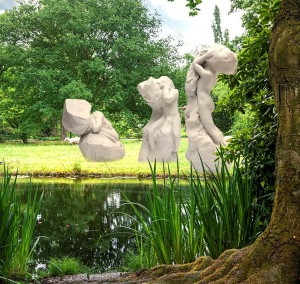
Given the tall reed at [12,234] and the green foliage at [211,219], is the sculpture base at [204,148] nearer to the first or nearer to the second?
the green foliage at [211,219]

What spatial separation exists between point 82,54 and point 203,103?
14.5m

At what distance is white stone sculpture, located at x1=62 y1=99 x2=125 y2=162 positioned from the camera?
11.7 m

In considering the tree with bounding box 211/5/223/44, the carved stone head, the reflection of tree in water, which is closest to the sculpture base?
the carved stone head

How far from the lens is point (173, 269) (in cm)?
237

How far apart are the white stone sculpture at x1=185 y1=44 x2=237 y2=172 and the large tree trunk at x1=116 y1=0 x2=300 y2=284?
25.8 feet

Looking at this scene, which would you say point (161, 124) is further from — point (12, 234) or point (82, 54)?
point (82, 54)

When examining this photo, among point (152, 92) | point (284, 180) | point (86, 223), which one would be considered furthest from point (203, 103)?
point (284, 180)

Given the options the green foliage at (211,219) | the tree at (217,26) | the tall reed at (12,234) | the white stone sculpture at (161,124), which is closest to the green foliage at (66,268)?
the tall reed at (12,234)

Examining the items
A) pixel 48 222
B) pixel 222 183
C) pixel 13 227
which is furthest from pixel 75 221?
pixel 222 183

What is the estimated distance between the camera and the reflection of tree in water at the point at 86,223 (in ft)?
13.6

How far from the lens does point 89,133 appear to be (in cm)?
1202

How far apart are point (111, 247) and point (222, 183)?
198 cm

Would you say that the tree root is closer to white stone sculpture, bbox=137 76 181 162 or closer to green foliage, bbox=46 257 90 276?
green foliage, bbox=46 257 90 276

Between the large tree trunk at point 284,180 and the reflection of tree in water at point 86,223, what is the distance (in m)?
1.64
